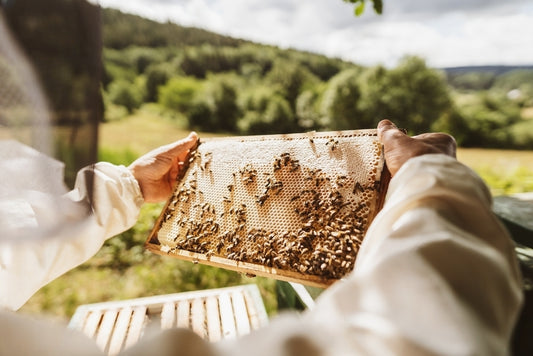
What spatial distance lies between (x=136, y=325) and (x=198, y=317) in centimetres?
41

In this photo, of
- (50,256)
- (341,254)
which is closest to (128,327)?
(50,256)

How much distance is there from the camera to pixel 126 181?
6.17ft

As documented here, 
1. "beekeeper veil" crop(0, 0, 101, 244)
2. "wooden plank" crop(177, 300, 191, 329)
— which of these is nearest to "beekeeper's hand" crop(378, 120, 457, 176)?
"beekeeper veil" crop(0, 0, 101, 244)

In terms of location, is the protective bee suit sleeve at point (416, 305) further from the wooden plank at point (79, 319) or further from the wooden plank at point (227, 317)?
the wooden plank at point (79, 319)

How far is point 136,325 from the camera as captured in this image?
2275 millimetres

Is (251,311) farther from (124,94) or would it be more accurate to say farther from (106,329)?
(124,94)

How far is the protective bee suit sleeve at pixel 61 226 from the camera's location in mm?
1006

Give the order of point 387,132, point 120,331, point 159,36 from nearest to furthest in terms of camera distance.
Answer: point 387,132
point 120,331
point 159,36

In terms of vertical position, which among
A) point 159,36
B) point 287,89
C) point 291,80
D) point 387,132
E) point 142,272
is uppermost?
point 159,36

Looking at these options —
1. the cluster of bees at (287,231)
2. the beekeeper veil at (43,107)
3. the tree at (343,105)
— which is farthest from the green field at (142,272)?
the beekeeper veil at (43,107)

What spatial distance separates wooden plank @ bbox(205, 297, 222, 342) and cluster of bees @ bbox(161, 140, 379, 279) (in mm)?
808

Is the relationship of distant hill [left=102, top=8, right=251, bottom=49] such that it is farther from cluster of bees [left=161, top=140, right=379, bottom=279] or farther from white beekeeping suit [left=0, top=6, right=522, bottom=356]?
white beekeeping suit [left=0, top=6, right=522, bottom=356]

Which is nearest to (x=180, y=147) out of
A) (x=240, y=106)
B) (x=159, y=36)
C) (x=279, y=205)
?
(x=279, y=205)

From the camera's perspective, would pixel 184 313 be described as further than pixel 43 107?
Yes
